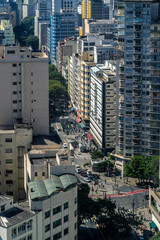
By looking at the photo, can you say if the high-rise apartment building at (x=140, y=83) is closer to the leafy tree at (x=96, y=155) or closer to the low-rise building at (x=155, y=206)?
the leafy tree at (x=96, y=155)

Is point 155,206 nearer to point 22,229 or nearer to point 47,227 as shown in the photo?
point 47,227

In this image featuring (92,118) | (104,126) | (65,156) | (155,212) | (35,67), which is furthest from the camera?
(92,118)

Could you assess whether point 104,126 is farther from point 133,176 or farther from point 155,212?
point 155,212

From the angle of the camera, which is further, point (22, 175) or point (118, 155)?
point (118, 155)

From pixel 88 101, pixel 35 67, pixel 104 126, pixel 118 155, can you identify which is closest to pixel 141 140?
pixel 118 155

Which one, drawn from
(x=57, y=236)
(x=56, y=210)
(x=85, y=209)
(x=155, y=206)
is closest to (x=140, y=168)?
(x=155, y=206)

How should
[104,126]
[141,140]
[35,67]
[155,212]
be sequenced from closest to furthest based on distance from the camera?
[155,212] → [35,67] → [141,140] → [104,126]
